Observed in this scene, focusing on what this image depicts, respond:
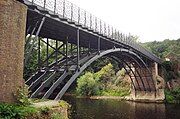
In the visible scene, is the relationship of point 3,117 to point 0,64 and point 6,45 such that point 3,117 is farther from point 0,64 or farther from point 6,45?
point 6,45

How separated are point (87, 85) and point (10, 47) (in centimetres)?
4675

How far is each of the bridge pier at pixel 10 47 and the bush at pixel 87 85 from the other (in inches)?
1773

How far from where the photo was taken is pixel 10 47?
13.5 m

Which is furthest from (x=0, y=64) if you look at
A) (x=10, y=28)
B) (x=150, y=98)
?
(x=150, y=98)

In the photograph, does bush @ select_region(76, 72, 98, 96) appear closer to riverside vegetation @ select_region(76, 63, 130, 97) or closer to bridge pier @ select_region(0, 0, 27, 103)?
riverside vegetation @ select_region(76, 63, 130, 97)

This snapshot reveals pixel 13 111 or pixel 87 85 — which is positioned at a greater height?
pixel 87 85

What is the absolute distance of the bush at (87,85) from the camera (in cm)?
5915

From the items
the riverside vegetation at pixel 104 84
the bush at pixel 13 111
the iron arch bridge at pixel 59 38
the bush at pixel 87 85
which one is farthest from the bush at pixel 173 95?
the bush at pixel 13 111

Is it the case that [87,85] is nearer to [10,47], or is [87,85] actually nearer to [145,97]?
[145,97]

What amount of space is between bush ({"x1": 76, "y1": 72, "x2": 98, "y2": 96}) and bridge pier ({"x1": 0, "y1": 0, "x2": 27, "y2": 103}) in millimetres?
45040

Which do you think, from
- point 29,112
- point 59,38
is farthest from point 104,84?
point 29,112

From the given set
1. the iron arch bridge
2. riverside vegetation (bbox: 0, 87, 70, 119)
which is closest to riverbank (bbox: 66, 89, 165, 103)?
the iron arch bridge

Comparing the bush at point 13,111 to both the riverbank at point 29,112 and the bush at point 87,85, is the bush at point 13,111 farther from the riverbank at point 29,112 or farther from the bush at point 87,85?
the bush at point 87,85

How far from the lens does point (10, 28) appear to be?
44.7 ft
